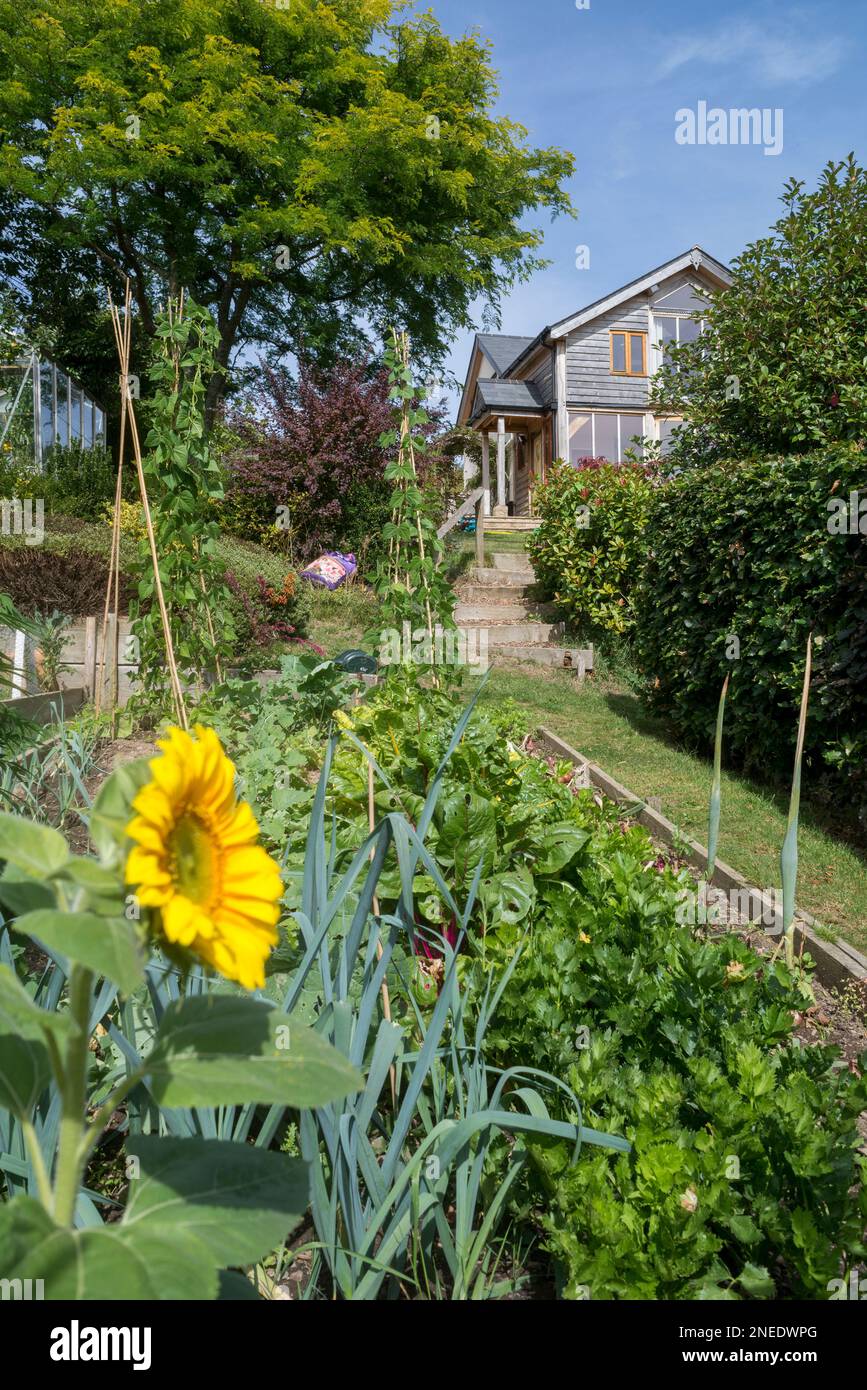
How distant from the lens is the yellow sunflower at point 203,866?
42cm

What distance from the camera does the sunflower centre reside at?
0.44 metres

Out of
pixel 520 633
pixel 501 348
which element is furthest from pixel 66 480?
pixel 501 348

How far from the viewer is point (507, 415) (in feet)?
67.5

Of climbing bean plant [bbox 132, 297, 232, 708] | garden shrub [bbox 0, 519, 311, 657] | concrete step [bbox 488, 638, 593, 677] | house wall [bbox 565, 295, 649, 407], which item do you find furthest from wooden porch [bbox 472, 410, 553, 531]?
climbing bean plant [bbox 132, 297, 232, 708]

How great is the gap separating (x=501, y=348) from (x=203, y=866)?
2916 cm

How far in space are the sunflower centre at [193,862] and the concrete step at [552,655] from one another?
26.6ft

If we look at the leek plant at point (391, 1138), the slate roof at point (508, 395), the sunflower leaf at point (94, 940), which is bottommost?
the leek plant at point (391, 1138)

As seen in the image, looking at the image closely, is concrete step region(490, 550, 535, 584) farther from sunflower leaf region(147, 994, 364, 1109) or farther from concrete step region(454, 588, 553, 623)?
sunflower leaf region(147, 994, 364, 1109)

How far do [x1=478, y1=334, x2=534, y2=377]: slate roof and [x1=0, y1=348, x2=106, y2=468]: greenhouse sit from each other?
14272mm

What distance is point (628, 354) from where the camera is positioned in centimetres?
1933

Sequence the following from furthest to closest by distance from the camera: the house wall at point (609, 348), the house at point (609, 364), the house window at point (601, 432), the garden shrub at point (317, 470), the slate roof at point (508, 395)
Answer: the slate roof at point (508, 395)
the house window at point (601, 432)
the house wall at point (609, 348)
the house at point (609, 364)
the garden shrub at point (317, 470)

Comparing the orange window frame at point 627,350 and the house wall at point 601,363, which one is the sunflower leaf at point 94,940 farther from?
the orange window frame at point 627,350

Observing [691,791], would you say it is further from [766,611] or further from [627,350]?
[627,350]

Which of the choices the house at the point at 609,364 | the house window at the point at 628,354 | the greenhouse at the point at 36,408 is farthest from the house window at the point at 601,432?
the greenhouse at the point at 36,408
